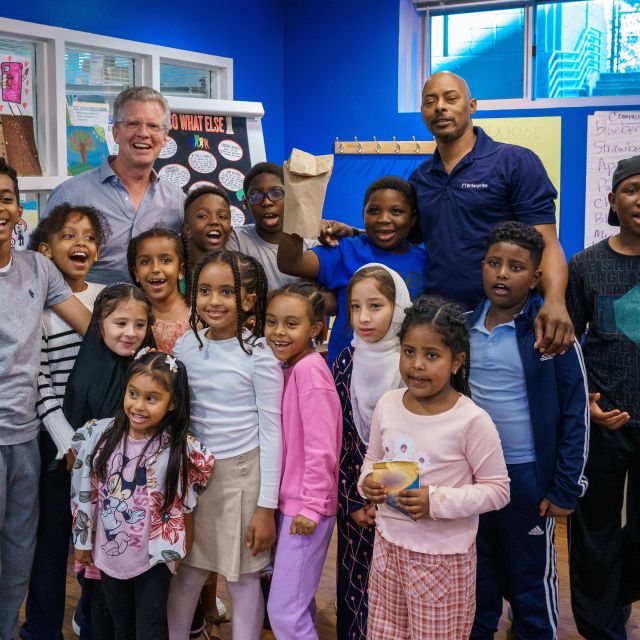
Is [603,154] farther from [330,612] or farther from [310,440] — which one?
[310,440]

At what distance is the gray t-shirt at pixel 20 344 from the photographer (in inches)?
87.1

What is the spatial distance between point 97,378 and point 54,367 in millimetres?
199

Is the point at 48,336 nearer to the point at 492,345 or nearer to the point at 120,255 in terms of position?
the point at 120,255

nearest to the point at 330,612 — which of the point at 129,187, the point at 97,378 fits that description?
the point at 97,378

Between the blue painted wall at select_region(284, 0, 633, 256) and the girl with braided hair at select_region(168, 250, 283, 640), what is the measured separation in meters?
3.28

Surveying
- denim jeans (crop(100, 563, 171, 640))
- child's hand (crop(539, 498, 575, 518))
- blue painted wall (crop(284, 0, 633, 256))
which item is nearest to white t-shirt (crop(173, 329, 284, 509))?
denim jeans (crop(100, 563, 171, 640))

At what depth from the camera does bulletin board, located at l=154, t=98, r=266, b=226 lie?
4484 mm

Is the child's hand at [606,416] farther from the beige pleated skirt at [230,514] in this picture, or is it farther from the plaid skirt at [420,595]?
the beige pleated skirt at [230,514]

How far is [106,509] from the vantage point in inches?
83.9

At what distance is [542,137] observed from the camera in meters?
4.88

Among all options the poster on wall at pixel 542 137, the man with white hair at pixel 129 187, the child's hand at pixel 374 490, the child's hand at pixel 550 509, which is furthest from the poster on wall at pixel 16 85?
the child's hand at pixel 550 509

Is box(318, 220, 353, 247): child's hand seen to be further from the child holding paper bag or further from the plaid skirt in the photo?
the plaid skirt

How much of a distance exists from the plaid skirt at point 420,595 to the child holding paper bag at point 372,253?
0.71 meters

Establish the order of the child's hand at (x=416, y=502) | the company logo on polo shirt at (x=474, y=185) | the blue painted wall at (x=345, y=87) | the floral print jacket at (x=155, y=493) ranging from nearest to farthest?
1. the child's hand at (x=416, y=502)
2. the floral print jacket at (x=155, y=493)
3. the company logo on polo shirt at (x=474, y=185)
4. the blue painted wall at (x=345, y=87)
